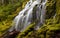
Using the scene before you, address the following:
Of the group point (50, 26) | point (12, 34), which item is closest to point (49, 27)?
point (50, 26)

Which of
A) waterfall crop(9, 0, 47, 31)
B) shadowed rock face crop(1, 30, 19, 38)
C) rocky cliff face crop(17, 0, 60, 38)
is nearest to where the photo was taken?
rocky cliff face crop(17, 0, 60, 38)

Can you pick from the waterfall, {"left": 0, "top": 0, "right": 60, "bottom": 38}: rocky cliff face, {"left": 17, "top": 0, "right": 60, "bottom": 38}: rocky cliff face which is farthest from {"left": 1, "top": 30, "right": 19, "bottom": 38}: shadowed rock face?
the waterfall

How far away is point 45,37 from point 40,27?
155 centimetres

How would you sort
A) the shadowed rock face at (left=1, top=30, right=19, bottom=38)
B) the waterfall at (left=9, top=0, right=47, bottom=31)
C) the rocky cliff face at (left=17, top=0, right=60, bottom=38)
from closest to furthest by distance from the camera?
the rocky cliff face at (left=17, top=0, right=60, bottom=38)
the shadowed rock face at (left=1, top=30, right=19, bottom=38)
the waterfall at (left=9, top=0, right=47, bottom=31)

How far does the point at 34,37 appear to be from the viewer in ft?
43.4

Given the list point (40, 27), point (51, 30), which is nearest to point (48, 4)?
point (40, 27)

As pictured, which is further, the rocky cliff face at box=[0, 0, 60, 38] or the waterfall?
the waterfall

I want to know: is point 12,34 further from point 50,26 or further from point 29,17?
point 50,26

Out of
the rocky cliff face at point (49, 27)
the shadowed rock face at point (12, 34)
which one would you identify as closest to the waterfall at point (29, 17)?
the rocky cliff face at point (49, 27)

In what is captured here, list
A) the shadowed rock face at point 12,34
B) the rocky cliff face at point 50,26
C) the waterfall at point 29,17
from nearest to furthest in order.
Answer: the rocky cliff face at point 50,26, the shadowed rock face at point 12,34, the waterfall at point 29,17

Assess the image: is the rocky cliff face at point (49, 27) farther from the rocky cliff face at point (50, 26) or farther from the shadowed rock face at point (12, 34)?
the shadowed rock face at point (12, 34)

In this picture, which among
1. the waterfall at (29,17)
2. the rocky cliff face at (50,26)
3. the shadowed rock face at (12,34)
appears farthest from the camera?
the waterfall at (29,17)

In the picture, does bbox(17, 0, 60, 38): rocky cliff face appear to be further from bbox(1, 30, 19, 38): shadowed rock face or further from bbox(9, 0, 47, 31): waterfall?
bbox(1, 30, 19, 38): shadowed rock face

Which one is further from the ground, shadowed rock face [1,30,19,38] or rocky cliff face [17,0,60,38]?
rocky cliff face [17,0,60,38]
